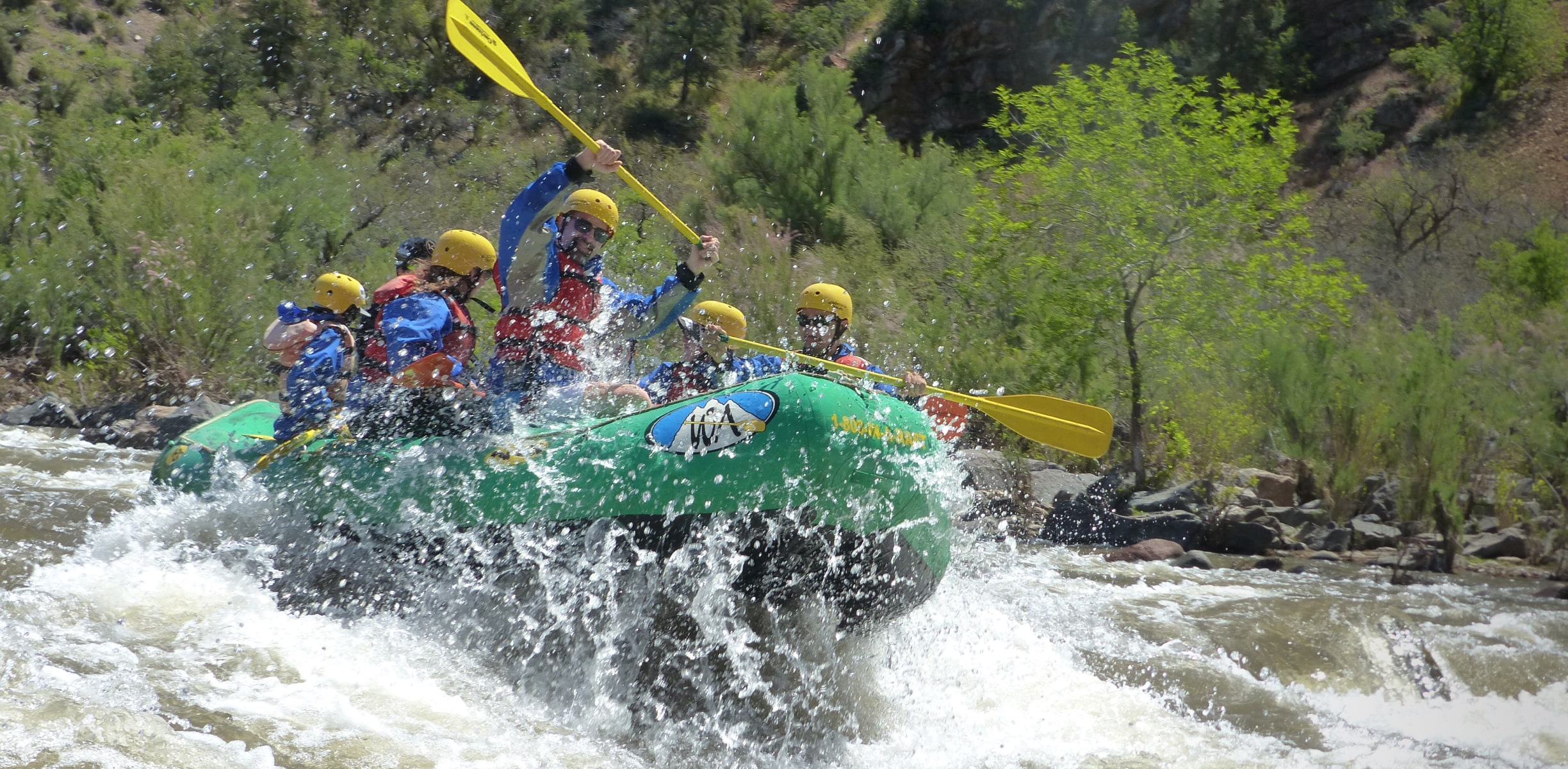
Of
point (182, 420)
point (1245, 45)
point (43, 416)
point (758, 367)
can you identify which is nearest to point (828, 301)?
point (758, 367)

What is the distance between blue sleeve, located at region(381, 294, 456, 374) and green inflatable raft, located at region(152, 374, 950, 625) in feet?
1.12

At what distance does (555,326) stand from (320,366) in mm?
983

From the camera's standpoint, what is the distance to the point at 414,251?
5250 millimetres

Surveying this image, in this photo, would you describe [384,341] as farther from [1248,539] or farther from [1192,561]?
[1248,539]

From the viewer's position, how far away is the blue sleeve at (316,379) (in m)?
4.91

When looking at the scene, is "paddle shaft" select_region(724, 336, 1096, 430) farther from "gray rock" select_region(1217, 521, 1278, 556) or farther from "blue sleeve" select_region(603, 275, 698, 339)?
"gray rock" select_region(1217, 521, 1278, 556)

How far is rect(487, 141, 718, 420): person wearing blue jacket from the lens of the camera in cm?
491

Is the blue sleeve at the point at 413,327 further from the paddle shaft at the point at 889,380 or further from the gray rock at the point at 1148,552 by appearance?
the gray rock at the point at 1148,552

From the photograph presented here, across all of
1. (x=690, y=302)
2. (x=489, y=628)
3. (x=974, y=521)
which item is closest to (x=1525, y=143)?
(x=974, y=521)

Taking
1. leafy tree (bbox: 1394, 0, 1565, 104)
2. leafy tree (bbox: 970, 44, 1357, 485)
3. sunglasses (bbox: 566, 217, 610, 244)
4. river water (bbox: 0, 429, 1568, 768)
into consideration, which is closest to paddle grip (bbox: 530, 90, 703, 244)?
sunglasses (bbox: 566, 217, 610, 244)

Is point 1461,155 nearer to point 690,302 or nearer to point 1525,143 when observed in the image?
point 1525,143

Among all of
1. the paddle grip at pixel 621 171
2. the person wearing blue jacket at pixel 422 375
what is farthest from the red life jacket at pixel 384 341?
the paddle grip at pixel 621 171

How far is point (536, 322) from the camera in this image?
495 centimetres

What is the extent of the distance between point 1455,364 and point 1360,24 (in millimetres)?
21573
